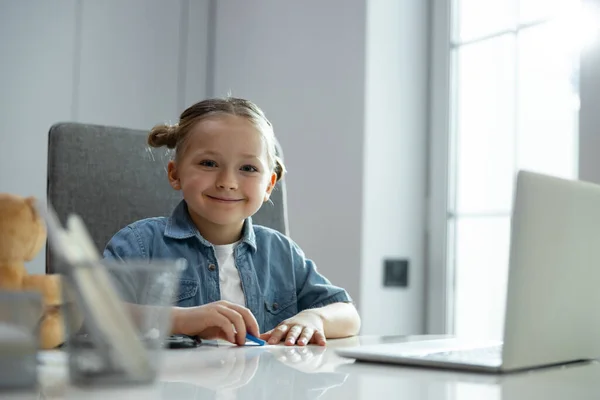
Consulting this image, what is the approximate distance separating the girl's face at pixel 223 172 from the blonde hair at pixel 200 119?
0.02m

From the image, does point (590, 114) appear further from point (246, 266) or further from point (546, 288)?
point (546, 288)

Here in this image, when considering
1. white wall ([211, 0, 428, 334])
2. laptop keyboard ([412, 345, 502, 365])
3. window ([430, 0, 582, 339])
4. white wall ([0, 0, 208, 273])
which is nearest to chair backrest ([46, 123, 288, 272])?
laptop keyboard ([412, 345, 502, 365])

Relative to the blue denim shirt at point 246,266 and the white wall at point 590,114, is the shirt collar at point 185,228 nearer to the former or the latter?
the blue denim shirt at point 246,266

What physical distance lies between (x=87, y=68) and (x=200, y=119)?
1.39m

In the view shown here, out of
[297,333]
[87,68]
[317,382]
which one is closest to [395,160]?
[87,68]

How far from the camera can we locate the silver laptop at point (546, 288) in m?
0.68

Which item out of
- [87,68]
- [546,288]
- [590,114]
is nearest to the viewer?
[546,288]

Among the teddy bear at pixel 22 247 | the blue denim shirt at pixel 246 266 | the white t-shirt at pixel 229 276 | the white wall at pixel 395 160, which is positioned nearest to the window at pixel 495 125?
the white wall at pixel 395 160

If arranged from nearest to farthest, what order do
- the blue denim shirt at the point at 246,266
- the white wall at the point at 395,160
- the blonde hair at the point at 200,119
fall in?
the blue denim shirt at the point at 246,266 < the blonde hair at the point at 200,119 < the white wall at the point at 395,160

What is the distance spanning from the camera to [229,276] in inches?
53.3

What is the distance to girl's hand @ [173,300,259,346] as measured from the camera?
37.7 inches

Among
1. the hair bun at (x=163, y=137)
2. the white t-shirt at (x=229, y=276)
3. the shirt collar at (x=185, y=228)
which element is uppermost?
the hair bun at (x=163, y=137)

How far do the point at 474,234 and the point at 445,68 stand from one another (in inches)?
19.0

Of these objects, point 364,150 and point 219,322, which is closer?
point 219,322
